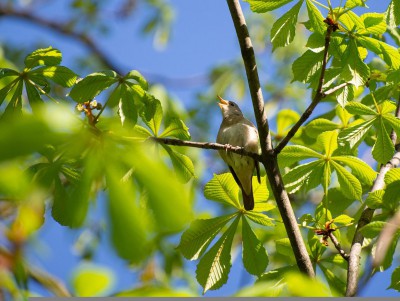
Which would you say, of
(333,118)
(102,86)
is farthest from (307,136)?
(102,86)

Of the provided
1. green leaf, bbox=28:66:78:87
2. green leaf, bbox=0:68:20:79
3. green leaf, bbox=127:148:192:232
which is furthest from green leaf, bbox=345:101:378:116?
green leaf, bbox=127:148:192:232

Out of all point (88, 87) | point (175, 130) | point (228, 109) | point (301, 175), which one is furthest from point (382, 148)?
point (228, 109)

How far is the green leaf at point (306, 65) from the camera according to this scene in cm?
327

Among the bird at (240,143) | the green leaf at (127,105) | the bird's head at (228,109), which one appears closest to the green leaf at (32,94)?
the green leaf at (127,105)

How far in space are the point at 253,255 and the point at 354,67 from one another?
1218 mm

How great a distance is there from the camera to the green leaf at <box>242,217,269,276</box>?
3363 mm

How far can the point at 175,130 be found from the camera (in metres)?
3.43

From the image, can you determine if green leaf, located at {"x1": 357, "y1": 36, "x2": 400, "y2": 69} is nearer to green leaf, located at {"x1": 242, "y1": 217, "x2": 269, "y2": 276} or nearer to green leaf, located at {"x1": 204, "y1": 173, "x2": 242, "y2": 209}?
green leaf, located at {"x1": 204, "y1": 173, "x2": 242, "y2": 209}

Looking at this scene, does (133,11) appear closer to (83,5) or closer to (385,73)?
(83,5)

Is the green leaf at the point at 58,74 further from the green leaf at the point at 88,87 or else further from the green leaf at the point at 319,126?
the green leaf at the point at 319,126

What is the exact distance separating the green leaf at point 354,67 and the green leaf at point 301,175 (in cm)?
60

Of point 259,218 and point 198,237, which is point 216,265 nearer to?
point 198,237

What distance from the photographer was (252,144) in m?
5.11

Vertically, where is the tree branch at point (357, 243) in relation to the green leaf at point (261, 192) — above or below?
below
